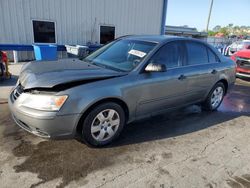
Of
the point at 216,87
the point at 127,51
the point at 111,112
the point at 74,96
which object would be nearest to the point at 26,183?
the point at 74,96

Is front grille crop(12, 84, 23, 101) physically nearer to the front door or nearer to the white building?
the front door

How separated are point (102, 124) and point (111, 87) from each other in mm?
556

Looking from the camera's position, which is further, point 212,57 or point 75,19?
point 75,19

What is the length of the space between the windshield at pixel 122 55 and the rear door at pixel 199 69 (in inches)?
37.3

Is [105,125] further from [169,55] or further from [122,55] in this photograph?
[169,55]

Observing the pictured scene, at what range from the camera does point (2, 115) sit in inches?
167

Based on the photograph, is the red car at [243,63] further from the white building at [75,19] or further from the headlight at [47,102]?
the headlight at [47,102]

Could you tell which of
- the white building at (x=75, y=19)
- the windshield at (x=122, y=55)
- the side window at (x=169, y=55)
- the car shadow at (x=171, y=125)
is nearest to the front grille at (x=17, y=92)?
the windshield at (x=122, y=55)

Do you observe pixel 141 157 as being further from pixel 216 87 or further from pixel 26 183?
pixel 216 87

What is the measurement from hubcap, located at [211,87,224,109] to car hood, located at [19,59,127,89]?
2.71 m

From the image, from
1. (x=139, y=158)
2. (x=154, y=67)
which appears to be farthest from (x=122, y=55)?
(x=139, y=158)

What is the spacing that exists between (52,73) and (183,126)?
8.35ft

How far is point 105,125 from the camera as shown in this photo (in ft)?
10.6

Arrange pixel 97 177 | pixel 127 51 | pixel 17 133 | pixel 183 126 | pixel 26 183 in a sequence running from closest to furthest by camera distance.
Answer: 1. pixel 26 183
2. pixel 97 177
3. pixel 17 133
4. pixel 127 51
5. pixel 183 126
